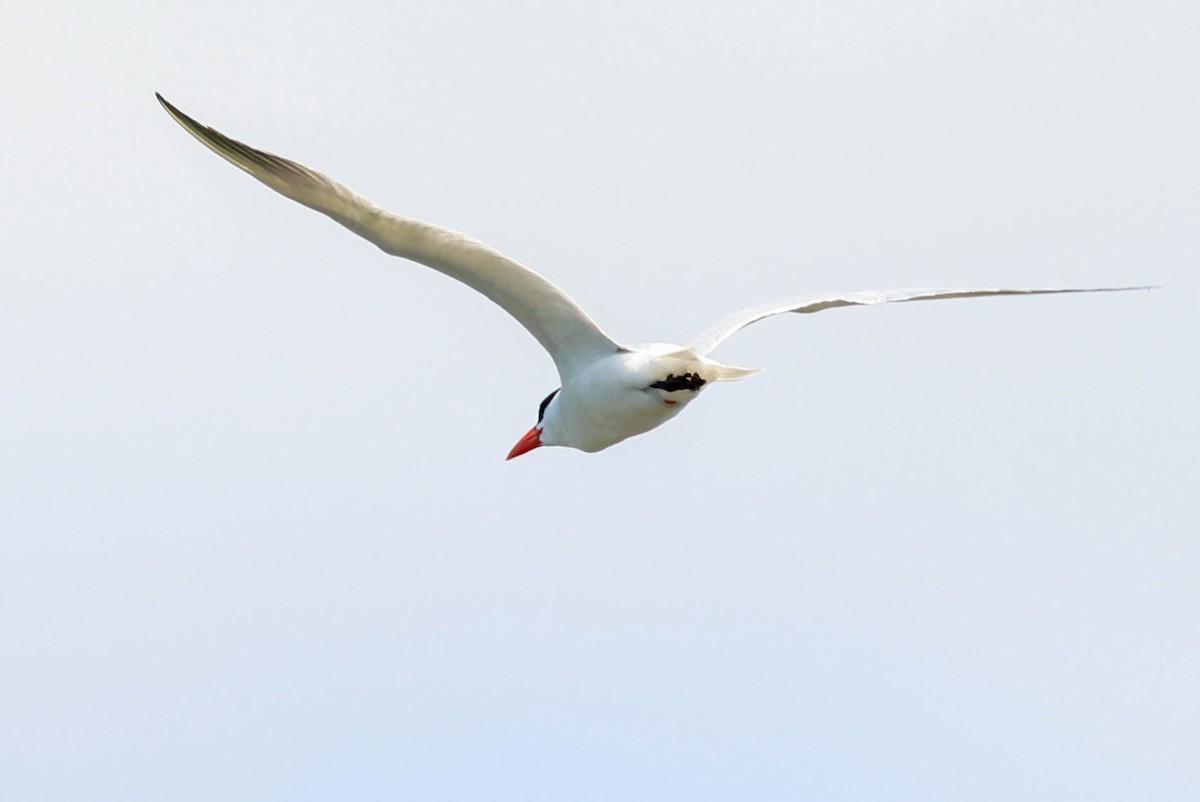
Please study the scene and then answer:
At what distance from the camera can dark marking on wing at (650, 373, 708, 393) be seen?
938 cm

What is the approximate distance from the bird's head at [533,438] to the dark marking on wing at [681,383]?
1.58 meters

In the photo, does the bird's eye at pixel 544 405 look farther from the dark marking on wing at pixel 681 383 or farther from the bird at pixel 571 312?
the dark marking on wing at pixel 681 383

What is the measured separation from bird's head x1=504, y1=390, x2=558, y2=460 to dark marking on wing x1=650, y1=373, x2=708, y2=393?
5.20 feet

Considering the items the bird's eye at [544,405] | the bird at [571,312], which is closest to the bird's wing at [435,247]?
the bird at [571,312]

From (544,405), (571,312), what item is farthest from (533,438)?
(571,312)

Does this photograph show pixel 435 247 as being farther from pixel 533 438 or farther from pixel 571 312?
pixel 533 438

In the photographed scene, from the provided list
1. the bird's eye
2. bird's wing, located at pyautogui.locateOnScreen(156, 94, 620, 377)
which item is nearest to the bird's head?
the bird's eye

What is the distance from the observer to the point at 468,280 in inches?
377

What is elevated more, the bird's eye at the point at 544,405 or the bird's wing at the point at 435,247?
the bird's wing at the point at 435,247

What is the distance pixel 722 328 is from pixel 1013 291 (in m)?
1.47

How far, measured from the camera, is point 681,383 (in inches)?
371

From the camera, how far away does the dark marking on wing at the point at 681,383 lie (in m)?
9.38

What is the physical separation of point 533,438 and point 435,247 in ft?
7.39

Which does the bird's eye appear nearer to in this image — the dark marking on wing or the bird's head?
the bird's head
